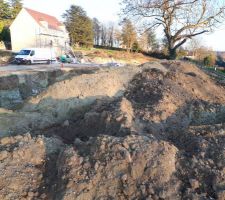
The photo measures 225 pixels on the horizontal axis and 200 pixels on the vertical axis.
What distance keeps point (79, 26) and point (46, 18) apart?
597 centimetres

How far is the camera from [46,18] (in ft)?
159

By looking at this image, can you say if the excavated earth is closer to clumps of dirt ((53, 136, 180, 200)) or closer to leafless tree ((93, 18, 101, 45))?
clumps of dirt ((53, 136, 180, 200))

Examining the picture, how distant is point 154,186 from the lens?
4461mm

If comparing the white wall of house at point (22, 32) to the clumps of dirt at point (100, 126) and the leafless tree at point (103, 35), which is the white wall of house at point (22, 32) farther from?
the clumps of dirt at point (100, 126)

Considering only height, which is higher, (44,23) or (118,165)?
(44,23)

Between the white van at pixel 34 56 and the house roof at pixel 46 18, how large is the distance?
14933mm

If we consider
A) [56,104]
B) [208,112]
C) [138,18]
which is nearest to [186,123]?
[208,112]

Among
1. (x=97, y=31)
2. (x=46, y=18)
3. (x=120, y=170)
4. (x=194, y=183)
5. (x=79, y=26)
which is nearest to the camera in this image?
(x=194, y=183)

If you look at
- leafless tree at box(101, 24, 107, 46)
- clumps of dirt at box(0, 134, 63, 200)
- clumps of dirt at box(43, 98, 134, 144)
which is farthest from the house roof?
clumps of dirt at box(0, 134, 63, 200)

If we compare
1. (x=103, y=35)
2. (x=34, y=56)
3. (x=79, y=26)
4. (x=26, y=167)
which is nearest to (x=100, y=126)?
(x=26, y=167)

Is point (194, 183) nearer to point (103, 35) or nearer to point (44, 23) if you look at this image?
point (44, 23)

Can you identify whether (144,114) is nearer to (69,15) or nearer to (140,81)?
(140,81)

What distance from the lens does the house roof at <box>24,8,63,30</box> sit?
43.4 m

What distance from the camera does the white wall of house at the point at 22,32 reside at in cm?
4306
